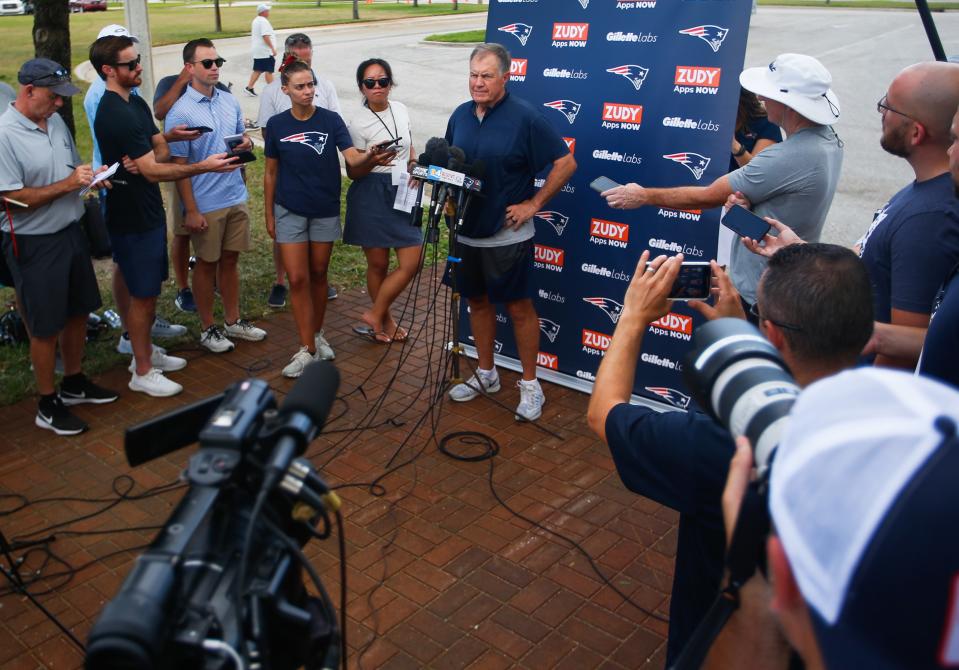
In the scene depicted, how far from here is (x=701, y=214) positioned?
16.8 feet

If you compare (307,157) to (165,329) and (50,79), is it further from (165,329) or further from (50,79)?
(165,329)

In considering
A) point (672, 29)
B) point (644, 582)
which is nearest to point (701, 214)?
point (672, 29)

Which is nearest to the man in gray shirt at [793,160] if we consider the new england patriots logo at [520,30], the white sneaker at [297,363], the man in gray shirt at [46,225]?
the new england patriots logo at [520,30]

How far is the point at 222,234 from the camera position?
6340 mm

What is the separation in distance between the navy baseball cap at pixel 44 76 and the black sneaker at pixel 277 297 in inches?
105

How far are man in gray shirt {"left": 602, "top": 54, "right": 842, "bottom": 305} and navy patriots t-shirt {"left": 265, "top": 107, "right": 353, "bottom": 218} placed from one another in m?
2.76

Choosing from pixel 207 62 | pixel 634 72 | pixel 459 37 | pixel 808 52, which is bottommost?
pixel 459 37

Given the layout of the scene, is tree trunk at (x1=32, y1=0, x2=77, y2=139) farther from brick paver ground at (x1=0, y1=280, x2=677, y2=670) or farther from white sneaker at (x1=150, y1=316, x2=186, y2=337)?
brick paver ground at (x1=0, y1=280, x2=677, y2=670)

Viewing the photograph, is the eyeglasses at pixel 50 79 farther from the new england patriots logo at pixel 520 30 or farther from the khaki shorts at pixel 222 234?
the new england patriots logo at pixel 520 30

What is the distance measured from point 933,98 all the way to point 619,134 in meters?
2.19

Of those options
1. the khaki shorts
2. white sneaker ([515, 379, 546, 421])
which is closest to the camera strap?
white sneaker ([515, 379, 546, 421])

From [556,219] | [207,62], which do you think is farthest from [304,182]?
[556,219]

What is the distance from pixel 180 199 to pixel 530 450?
3.13 m

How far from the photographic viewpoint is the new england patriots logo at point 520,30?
571 cm
